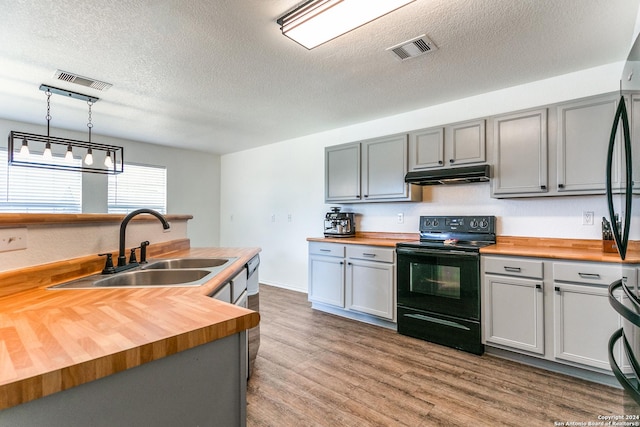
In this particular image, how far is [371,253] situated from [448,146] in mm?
1339

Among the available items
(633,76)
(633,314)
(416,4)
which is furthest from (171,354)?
(416,4)

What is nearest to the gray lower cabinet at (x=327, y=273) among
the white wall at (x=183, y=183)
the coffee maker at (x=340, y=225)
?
the coffee maker at (x=340, y=225)

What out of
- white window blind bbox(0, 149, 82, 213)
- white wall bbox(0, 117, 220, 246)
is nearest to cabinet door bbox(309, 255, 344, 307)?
white wall bbox(0, 117, 220, 246)

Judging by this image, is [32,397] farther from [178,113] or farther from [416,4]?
[178,113]

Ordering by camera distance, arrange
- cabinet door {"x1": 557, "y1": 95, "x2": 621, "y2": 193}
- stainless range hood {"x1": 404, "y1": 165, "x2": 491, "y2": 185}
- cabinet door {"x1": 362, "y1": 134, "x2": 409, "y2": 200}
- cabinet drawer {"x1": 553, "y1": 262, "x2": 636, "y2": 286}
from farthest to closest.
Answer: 1. cabinet door {"x1": 362, "y1": 134, "x2": 409, "y2": 200}
2. stainless range hood {"x1": 404, "y1": 165, "x2": 491, "y2": 185}
3. cabinet door {"x1": 557, "y1": 95, "x2": 621, "y2": 193}
4. cabinet drawer {"x1": 553, "y1": 262, "x2": 636, "y2": 286}

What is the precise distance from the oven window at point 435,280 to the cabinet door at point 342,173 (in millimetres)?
1217

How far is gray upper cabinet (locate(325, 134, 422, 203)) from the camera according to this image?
3.41 metres

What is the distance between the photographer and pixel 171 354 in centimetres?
77

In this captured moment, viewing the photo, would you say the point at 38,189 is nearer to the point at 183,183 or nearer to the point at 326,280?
the point at 183,183

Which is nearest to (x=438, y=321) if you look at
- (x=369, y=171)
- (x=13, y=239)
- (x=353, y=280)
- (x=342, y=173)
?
(x=353, y=280)

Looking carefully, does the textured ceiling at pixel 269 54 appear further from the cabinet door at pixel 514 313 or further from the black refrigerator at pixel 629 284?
the cabinet door at pixel 514 313

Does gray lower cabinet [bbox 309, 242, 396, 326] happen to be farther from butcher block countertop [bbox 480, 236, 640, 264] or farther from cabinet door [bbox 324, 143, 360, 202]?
butcher block countertop [bbox 480, 236, 640, 264]

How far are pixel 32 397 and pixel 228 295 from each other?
107cm

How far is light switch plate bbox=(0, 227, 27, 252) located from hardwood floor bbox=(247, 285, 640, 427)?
143cm
